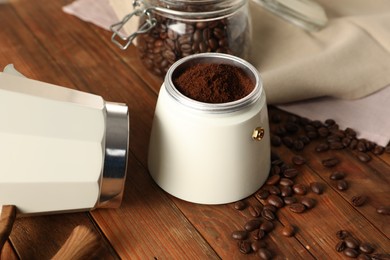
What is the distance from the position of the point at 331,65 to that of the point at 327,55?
28mm

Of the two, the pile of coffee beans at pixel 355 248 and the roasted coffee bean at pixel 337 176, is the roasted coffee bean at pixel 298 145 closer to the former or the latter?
the roasted coffee bean at pixel 337 176

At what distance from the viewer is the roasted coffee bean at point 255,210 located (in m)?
1.00

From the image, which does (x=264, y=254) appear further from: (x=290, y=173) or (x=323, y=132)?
(x=323, y=132)

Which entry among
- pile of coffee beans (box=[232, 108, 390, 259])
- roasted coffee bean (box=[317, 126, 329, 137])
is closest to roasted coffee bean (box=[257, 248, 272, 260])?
pile of coffee beans (box=[232, 108, 390, 259])

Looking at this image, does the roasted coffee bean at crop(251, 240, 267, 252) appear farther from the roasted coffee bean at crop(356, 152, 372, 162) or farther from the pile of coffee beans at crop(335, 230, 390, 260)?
the roasted coffee bean at crop(356, 152, 372, 162)

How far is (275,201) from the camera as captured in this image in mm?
1023

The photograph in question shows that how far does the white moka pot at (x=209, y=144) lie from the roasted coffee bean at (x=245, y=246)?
97mm

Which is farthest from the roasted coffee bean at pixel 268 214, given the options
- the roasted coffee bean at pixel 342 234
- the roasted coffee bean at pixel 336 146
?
the roasted coffee bean at pixel 336 146

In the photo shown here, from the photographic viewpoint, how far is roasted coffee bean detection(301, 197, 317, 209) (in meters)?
1.02

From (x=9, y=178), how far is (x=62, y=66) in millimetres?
505

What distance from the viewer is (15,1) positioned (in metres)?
1.54

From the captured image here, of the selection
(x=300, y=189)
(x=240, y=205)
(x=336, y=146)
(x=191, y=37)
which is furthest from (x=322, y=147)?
(x=191, y=37)

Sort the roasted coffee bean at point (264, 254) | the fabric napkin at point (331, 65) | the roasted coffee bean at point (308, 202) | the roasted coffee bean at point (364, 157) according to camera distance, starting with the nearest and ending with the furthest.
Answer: the roasted coffee bean at point (264, 254), the roasted coffee bean at point (308, 202), the roasted coffee bean at point (364, 157), the fabric napkin at point (331, 65)

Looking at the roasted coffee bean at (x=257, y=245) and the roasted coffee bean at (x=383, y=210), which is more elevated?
the roasted coffee bean at (x=383, y=210)
